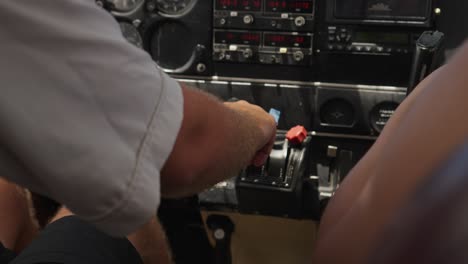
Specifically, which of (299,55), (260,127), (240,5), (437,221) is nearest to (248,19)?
(240,5)

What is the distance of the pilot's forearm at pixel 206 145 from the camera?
2.61ft

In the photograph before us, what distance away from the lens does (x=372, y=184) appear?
0.54 m

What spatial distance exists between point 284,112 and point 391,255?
1191 millimetres

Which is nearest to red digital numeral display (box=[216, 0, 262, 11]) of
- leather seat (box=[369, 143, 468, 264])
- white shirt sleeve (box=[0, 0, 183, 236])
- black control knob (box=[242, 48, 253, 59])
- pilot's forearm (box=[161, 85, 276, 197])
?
black control knob (box=[242, 48, 253, 59])

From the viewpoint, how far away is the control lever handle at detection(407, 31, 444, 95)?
4.35 ft

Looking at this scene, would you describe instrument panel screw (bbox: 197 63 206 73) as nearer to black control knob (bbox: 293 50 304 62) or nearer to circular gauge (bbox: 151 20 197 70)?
circular gauge (bbox: 151 20 197 70)

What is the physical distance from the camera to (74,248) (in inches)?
36.1

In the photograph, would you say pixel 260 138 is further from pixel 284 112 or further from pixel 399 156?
pixel 284 112

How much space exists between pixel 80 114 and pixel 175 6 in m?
1.01

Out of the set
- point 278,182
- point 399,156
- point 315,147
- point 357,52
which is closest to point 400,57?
point 357,52

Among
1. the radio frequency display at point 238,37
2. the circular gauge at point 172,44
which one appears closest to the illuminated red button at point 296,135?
the radio frequency display at point 238,37

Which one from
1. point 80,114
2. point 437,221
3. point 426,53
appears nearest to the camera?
point 437,221

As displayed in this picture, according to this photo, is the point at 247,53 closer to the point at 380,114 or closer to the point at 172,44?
the point at 172,44

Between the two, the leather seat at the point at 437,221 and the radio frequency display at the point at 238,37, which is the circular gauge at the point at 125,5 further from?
the leather seat at the point at 437,221
